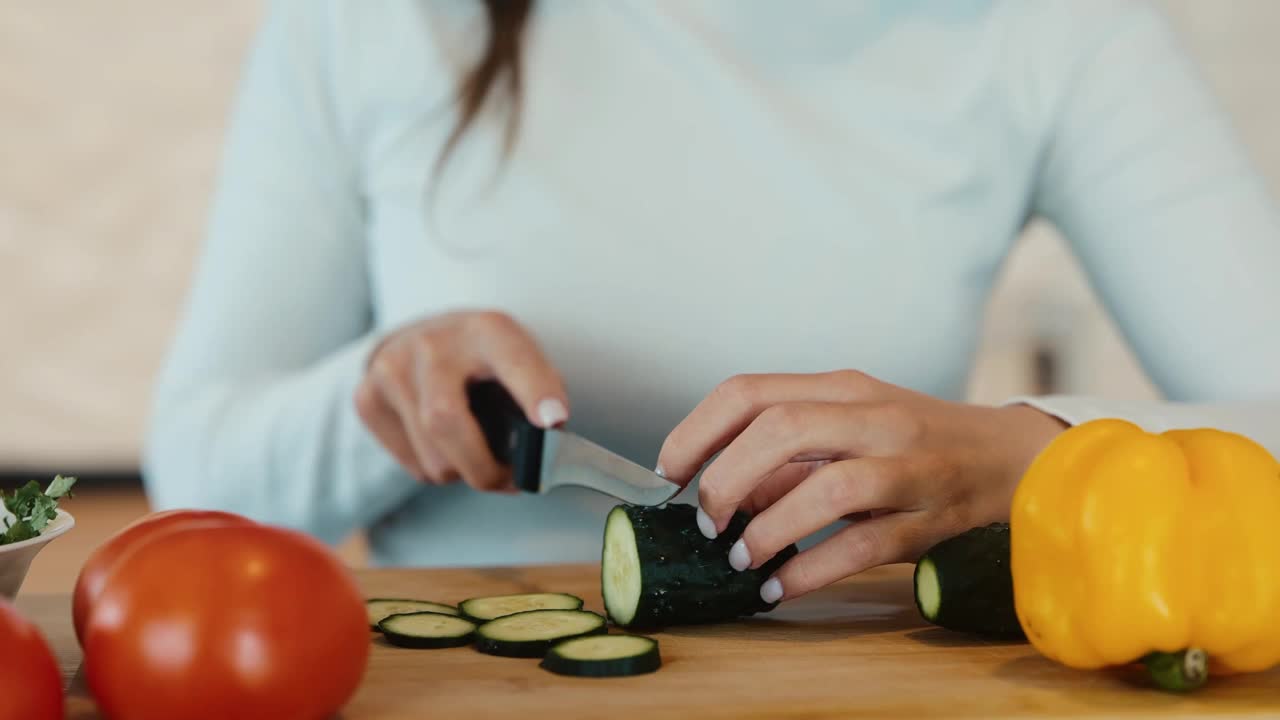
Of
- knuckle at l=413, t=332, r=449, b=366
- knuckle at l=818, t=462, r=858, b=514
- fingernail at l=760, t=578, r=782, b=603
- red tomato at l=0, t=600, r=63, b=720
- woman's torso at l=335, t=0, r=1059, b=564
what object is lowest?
fingernail at l=760, t=578, r=782, b=603

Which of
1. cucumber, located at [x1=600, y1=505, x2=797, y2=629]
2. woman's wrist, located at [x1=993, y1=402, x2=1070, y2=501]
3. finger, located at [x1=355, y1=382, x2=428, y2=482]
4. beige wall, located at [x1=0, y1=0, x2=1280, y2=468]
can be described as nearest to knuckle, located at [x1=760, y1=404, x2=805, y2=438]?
cucumber, located at [x1=600, y1=505, x2=797, y2=629]

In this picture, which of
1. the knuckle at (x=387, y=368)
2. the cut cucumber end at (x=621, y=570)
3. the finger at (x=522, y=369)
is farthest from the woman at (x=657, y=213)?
the cut cucumber end at (x=621, y=570)

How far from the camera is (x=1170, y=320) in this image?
1.34 m

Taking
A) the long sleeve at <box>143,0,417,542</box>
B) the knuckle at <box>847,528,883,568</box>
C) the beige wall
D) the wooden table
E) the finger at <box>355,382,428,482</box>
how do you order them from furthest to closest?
the beige wall → the long sleeve at <box>143,0,417,542</box> → the finger at <box>355,382,428,482</box> → the knuckle at <box>847,528,883,568</box> → the wooden table

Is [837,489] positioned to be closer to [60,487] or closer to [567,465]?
[567,465]

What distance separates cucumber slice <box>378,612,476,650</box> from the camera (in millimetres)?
810

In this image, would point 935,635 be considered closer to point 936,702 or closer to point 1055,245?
point 936,702

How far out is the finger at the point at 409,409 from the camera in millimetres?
1057

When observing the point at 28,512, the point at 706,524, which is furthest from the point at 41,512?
the point at 706,524

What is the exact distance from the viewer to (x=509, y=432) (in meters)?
1.00

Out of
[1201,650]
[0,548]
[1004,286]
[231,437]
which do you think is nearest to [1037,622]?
[1201,650]

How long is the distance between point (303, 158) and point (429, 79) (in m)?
0.18

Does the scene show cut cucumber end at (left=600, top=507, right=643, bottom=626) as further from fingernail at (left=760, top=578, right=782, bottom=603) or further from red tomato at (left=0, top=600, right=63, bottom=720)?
red tomato at (left=0, top=600, right=63, bottom=720)

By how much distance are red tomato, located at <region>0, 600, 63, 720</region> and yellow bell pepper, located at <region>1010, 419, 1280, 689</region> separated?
56 cm
